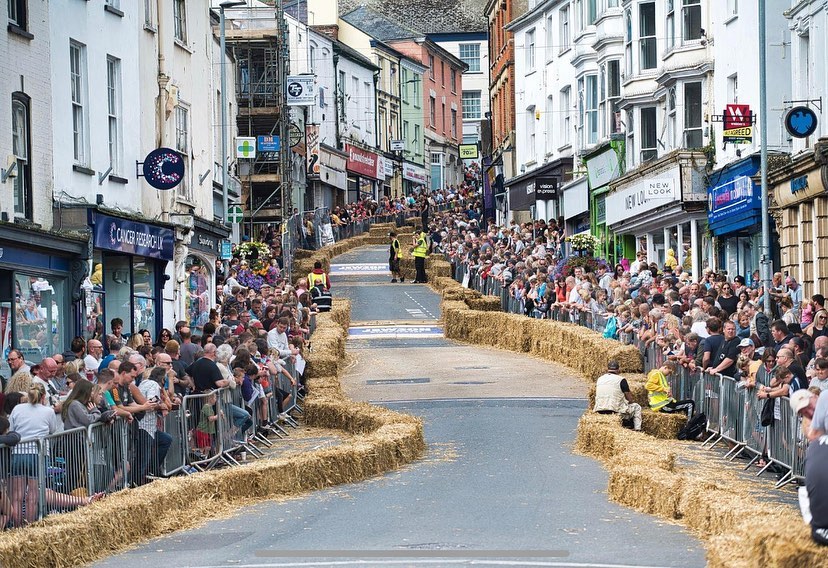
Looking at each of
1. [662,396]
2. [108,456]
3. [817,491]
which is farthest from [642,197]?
[817,491]

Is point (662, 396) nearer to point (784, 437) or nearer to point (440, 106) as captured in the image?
point (784, 437)

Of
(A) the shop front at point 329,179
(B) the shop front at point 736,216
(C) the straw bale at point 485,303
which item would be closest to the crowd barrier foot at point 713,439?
(B) the shop front at point 736,216

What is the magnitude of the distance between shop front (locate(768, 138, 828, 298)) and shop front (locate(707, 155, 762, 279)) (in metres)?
1.26

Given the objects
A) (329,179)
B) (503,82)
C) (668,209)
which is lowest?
(668,209)

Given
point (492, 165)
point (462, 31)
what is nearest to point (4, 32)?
point (492, 165)

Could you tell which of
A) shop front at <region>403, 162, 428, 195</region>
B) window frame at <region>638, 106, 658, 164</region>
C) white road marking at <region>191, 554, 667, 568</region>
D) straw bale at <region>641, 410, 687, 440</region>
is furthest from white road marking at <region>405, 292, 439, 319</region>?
shop front at <region>403, 162, 428, 195</region>

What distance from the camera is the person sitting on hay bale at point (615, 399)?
24.2 meters

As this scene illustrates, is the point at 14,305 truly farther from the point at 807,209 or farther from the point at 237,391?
the point at 807,209

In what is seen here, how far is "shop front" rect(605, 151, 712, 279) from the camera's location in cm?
4281

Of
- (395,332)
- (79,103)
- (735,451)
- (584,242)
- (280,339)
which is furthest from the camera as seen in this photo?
(584,242)

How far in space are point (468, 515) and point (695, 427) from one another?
8.40 metres

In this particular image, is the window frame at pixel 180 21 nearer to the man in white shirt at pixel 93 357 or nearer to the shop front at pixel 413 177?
the man in white shirt at pixel 93 357

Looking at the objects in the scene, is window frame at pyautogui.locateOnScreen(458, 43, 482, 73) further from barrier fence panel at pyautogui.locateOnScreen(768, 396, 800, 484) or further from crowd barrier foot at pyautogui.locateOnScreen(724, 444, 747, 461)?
barrier fence panel at pyautogui.locateOnScreen(768, 396, 800, 484)

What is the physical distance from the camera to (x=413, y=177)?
10112 cm
